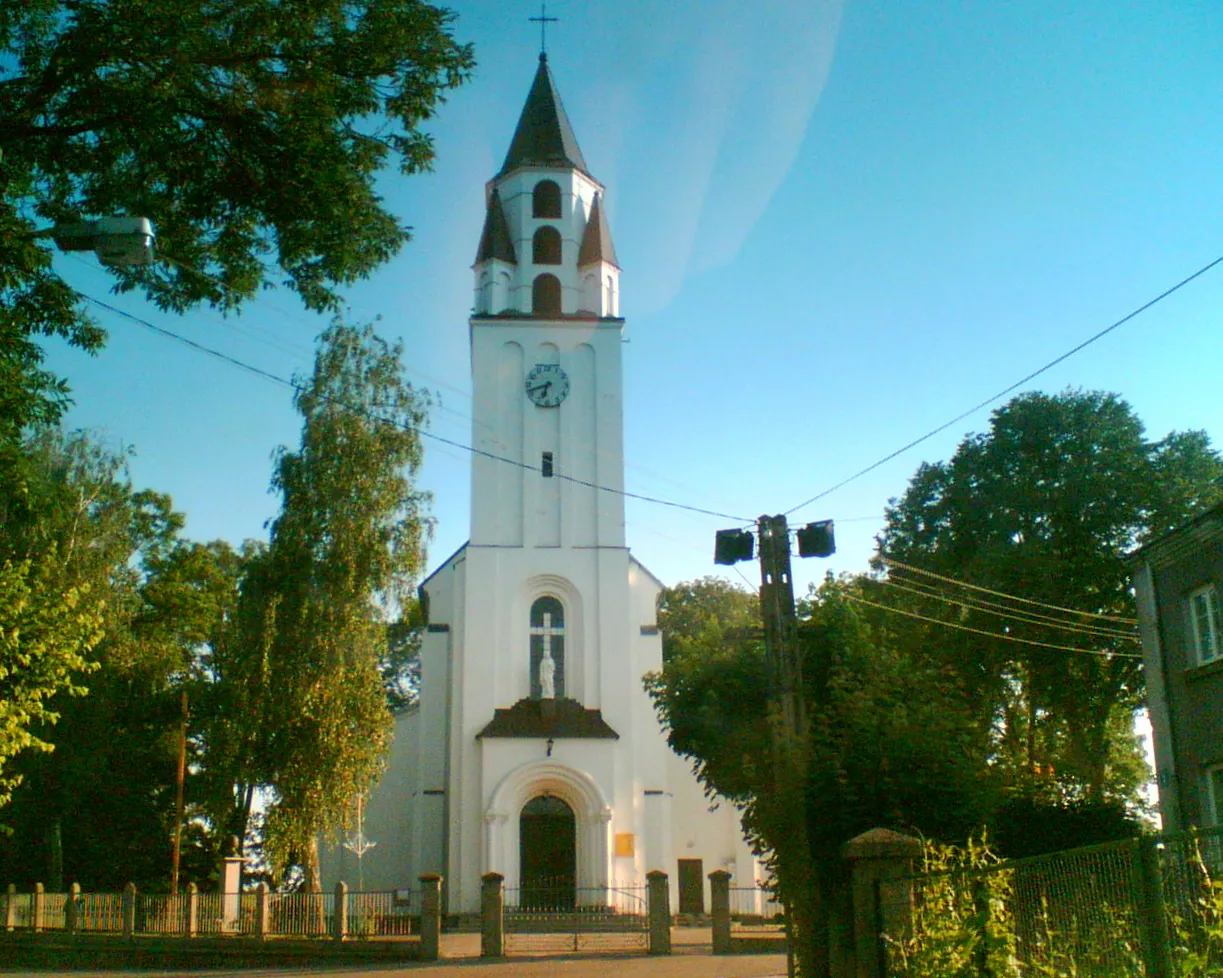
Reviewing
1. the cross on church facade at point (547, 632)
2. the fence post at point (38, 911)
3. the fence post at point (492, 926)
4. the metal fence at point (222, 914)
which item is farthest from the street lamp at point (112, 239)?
the cross on church facade at point (547, 632)

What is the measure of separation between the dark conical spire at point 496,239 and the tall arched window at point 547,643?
10054 millimetres

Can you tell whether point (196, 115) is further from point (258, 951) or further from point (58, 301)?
point (258, 951)

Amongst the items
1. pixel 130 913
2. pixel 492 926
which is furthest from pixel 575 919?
pixel 130 913

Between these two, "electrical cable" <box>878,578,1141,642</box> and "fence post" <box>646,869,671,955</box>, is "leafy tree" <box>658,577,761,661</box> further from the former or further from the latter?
"fence post" <box>646,869,671,955</box>

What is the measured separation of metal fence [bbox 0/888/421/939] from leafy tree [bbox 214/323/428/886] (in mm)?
2038

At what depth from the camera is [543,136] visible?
3775 centimetres

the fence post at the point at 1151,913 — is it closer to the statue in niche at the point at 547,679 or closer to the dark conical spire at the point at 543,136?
the statue in niche at the point at 547,679

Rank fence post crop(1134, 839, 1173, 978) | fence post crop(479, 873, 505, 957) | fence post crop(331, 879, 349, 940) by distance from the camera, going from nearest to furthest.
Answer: fence post crop(1134, 839, 1173, 978) < fence post crop(479, 873, 505, 957) < fence post crop(331, 879, 349, 940)

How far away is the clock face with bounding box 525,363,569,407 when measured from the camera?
3506 centimetres

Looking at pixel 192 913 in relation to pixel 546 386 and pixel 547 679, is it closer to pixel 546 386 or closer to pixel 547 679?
pixel 547 679

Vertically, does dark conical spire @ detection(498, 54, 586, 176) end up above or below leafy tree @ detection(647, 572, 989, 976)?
above

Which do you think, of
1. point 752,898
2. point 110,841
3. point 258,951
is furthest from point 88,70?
point 110,841

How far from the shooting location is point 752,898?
109ft

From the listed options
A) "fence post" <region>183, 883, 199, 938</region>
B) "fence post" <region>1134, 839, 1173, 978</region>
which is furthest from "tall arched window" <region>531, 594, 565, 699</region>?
"fence post" <region>1134, 839, 1173, 978</region>
